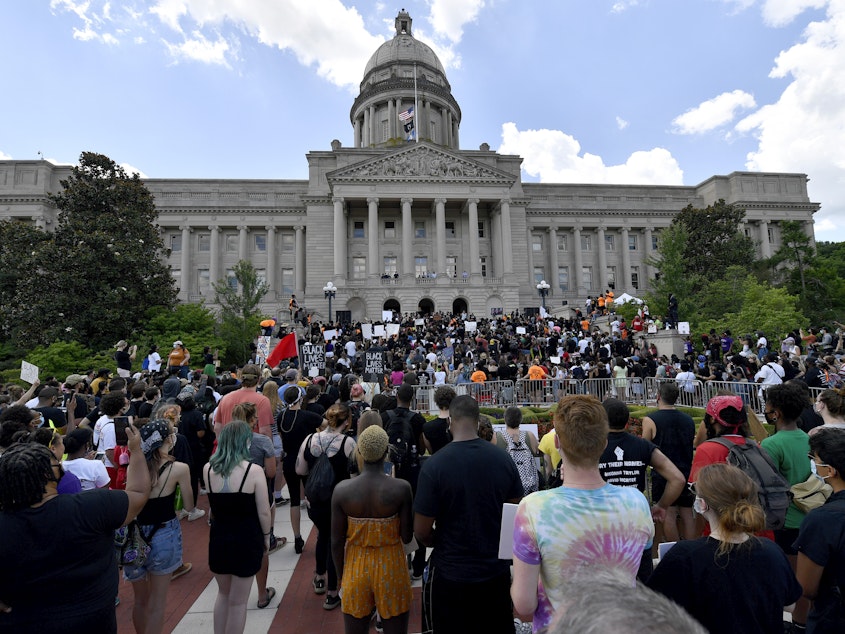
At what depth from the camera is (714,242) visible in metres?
46.3

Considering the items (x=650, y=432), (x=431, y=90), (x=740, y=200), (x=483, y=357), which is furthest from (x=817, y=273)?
(x=431, y=90)

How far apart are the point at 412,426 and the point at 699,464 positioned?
328 cm

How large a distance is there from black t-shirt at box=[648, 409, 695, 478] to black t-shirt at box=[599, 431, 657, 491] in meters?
1.65

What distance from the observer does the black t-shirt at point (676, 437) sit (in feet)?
18.3

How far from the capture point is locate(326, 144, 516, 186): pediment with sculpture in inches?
1979

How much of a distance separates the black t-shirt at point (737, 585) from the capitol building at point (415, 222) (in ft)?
144

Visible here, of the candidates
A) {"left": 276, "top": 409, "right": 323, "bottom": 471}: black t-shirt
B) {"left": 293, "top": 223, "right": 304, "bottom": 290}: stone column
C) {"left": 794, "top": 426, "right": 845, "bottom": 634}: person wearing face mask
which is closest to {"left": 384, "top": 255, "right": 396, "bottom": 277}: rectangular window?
{"left": 293, "top": 223, "right": 304, "bottom": 290}: stone column

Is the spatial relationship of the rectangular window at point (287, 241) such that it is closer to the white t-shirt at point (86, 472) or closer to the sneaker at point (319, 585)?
the white t-shirt at point (86, 472)

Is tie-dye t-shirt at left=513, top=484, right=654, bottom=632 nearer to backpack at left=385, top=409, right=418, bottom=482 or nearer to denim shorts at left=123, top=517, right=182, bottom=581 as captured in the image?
backpack at left=385, top=409, right=418, bottom=482

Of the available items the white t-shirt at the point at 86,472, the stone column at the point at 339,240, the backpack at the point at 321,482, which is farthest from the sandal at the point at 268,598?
the stone column at the point at 339,240

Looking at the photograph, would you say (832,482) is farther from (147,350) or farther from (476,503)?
(147,350)

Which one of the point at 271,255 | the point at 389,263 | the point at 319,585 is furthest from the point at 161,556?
the point at 271,255

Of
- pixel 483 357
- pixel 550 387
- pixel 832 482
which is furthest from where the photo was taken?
pixel 483 357

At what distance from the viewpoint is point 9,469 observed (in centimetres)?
274
